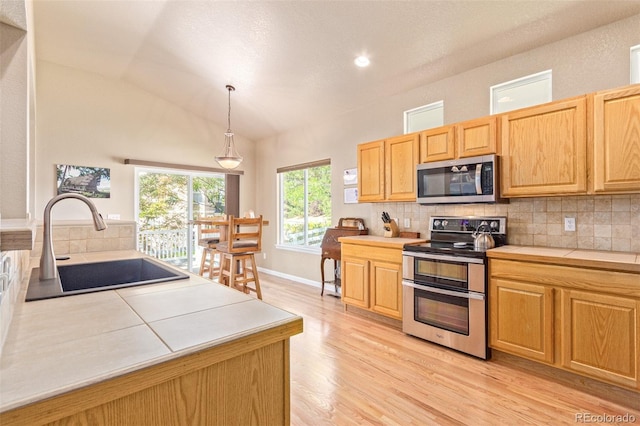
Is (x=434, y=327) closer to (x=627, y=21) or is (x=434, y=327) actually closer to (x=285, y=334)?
(x=285, y=334)

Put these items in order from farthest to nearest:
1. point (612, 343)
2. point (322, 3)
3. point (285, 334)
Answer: point (322, 3) → point (612, 343) → point (285, 334)

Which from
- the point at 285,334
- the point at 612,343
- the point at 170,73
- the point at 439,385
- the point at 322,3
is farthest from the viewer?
the point at 170,73

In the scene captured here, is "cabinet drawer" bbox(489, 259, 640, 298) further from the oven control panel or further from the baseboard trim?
the baseboard trim

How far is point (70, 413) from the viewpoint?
0.55 metres

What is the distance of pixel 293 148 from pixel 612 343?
15.0ft

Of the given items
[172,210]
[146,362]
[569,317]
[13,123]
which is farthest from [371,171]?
[172,210]

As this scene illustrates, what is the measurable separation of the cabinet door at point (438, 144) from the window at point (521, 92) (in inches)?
19.7

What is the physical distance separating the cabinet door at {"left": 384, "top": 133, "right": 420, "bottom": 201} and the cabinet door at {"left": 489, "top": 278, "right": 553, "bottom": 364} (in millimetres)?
1250

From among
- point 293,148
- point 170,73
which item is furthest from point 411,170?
point 170,73

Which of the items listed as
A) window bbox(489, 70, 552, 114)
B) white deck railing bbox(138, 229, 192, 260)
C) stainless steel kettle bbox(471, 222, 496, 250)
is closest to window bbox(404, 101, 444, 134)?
window bbox(489, 70, 552, 114)

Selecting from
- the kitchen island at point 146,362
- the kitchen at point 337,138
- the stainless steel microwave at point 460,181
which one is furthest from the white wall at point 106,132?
the kitchen island at point 146,362

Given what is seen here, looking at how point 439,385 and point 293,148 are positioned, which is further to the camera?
point 293,148

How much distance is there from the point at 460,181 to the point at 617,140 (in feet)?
3.56

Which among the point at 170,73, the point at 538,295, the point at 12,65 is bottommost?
the point at 538,295
